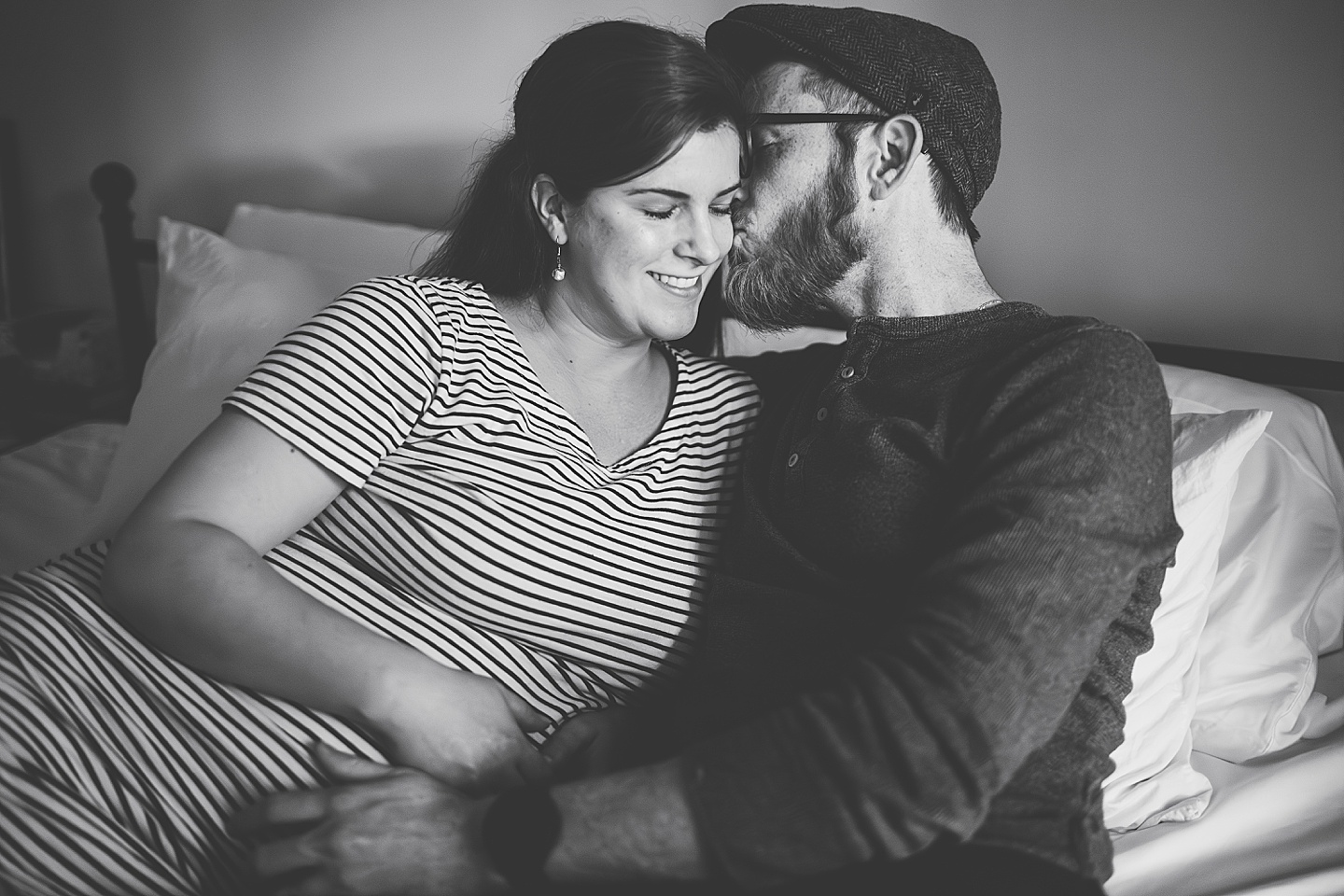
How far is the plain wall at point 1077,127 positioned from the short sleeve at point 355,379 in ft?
3.29

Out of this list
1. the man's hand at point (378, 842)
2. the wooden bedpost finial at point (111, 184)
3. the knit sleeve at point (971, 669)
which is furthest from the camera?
the wooden bedpost finial at point (111, 184)

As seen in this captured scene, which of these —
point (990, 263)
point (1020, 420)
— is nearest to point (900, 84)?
point (1020, 420)

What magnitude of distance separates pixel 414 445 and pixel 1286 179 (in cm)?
128

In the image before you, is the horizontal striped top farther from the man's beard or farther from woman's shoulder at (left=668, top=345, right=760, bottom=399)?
the man's beard

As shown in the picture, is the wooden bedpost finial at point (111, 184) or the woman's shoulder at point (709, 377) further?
the wooden bedpost finial at point (111, 184)

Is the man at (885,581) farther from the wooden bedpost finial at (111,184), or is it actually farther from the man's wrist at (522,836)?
the wooden bedpost finial at (111,184)

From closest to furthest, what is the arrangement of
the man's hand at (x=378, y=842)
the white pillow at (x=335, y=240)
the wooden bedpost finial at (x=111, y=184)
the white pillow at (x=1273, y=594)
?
the man's hand at (x=378, y=842)
the white pillow at (x=1273, y=594)
the white pillow at (x=335, y=240)
the wooden bedpost finial at (x=111, y=184)

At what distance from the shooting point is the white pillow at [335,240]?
5.84 ft

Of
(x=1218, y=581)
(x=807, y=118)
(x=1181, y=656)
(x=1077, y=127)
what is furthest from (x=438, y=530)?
(x=1077, y=127)

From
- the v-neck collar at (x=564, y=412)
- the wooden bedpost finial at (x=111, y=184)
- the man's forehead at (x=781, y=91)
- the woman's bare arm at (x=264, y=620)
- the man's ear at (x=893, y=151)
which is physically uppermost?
the man's forehead at (x=781, y=91)

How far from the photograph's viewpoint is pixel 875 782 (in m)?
0.73

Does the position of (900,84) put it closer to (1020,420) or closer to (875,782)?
(1020,420)

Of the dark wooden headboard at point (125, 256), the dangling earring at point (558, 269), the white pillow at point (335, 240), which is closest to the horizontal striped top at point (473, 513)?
the dangling earring at point (558, 269)

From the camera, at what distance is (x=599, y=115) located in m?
1.09
